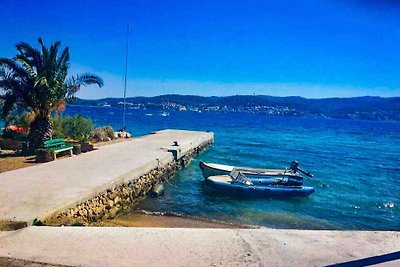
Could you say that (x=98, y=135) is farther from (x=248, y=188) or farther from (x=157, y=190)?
(x=248, y=188)

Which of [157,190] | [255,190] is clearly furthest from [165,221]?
[255,190]

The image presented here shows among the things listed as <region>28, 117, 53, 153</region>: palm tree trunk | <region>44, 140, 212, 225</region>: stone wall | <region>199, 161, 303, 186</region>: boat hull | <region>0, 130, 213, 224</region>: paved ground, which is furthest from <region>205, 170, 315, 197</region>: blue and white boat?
<region>28, 117, 53, 153</region>: palm tree trunk

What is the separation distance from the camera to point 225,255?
659 cm

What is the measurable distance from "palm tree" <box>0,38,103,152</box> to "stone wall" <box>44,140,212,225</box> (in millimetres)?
5824

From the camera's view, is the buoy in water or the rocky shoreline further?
the buoy in water

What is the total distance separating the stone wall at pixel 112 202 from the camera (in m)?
9.31

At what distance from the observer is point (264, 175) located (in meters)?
19.8

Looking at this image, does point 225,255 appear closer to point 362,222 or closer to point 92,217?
point 92,217

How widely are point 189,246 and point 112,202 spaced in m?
6.11

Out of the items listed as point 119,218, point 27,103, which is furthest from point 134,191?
point 27,103

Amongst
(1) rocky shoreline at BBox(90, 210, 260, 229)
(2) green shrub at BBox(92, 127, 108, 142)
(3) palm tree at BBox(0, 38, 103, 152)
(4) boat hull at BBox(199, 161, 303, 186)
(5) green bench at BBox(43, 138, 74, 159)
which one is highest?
(3) palm tree at BBox(0, 38, 103, 152)

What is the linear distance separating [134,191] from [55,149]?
14.6ft

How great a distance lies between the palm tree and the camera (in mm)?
17469

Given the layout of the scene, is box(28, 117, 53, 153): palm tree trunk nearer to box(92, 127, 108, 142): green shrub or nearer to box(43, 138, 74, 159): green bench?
box(43, 138, 74, 159): green bench
